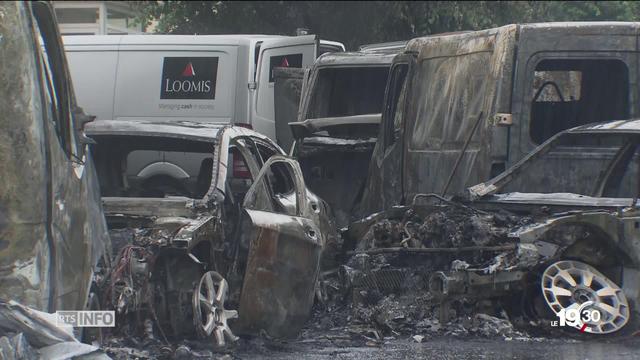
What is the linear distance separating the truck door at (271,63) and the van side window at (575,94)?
4.00 meters

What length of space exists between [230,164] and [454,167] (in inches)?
99.5

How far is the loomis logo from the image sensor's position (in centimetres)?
1291

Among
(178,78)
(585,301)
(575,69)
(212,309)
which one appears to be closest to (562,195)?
(585,301)

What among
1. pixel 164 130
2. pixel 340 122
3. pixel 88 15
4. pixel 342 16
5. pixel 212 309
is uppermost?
pixel 88 15

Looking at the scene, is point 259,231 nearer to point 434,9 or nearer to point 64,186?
point 64,186

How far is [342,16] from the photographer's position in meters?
19.2

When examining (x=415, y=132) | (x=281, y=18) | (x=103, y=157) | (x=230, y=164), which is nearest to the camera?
(x=230, y=164)

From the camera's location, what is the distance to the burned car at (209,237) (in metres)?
6.55

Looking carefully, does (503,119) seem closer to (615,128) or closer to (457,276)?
(615,128)

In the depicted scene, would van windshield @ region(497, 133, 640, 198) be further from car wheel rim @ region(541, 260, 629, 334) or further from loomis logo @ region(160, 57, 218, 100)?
loomis logo @ region(160, 57, 218, 100)

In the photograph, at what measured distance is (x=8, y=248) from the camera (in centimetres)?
527

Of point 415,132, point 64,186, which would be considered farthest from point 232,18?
point 64,186

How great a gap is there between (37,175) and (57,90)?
0.62 m

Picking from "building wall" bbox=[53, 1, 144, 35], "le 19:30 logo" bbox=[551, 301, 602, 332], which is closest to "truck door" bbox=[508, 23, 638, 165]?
"le 19:30 logo" bbox=[551, 301, 602, 332]
